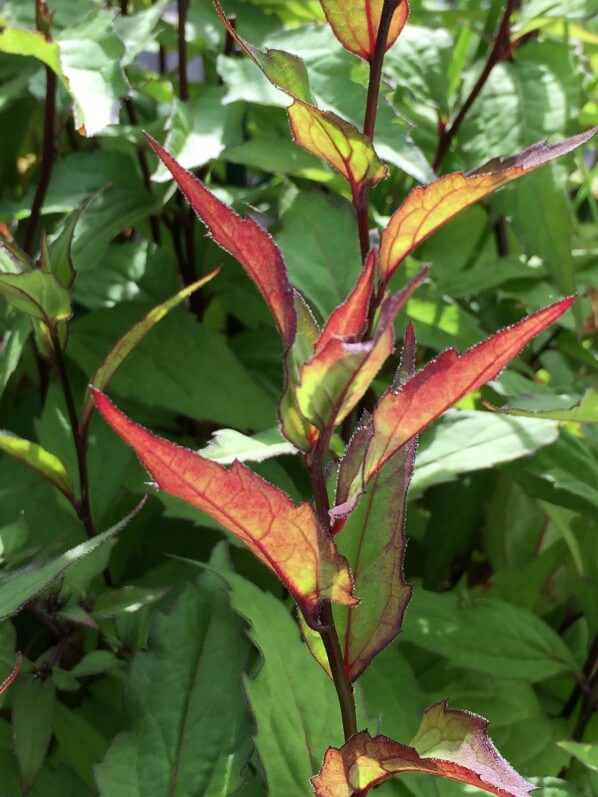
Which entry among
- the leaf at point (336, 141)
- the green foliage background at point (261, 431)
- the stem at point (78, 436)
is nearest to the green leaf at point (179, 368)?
the green foliage background at point (261, 431)

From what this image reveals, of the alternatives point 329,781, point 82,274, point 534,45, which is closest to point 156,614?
point 329,781

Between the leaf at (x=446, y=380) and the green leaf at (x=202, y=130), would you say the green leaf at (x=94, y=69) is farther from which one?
the leaf at (x=446, y=380)

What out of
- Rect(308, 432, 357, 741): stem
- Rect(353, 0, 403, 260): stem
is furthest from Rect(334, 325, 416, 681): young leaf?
Rect(353, 0, 403, 260): stem

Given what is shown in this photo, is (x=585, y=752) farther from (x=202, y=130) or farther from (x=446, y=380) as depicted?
(x=202, y=130)

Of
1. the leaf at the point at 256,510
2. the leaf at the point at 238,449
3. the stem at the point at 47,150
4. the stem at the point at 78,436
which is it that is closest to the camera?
the leaf at the point at 256,510

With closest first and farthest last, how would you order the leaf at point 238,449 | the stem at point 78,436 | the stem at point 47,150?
the leaf at point 238,449, the stem at point 78,436, the stem at point 47,150

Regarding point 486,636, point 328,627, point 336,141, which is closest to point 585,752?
point 486,636

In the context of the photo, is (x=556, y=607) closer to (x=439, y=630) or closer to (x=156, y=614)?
(x=439, y=630)
